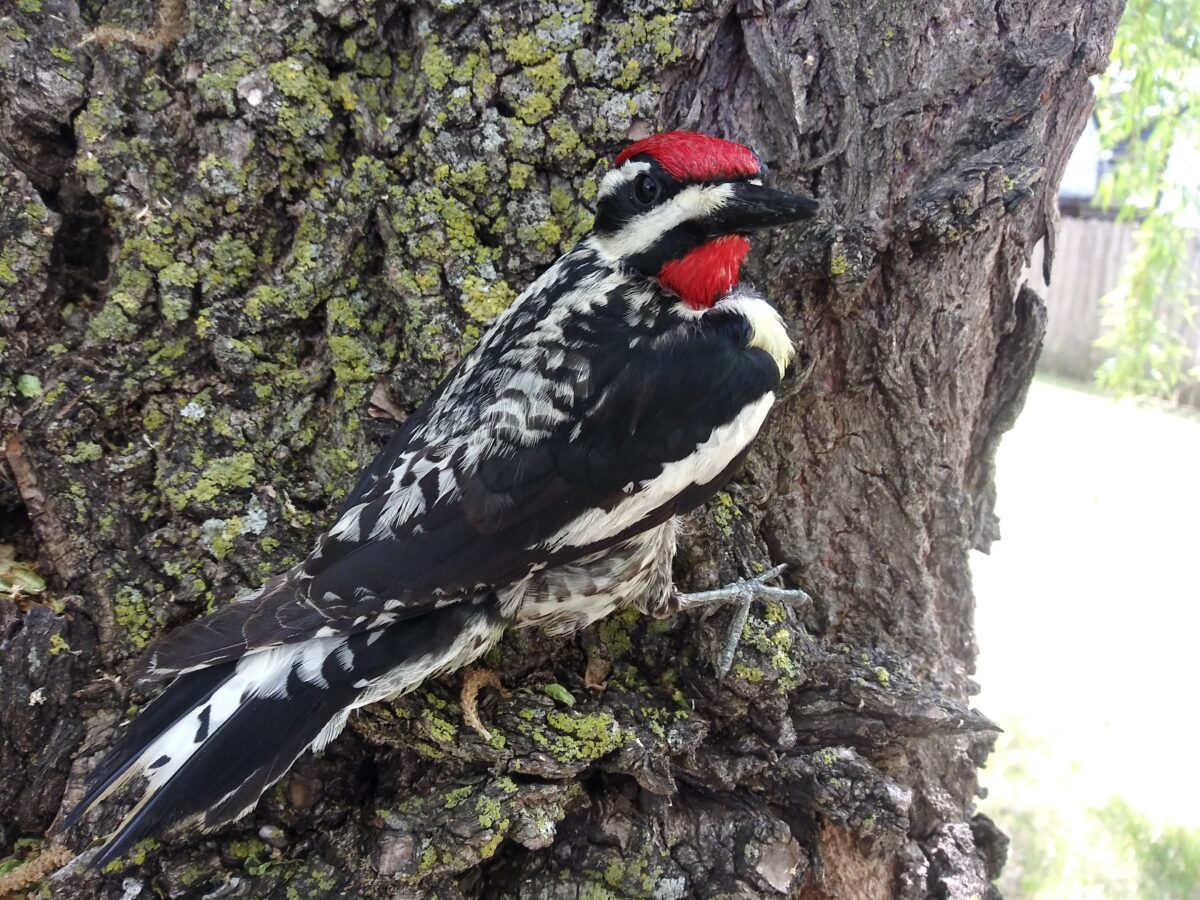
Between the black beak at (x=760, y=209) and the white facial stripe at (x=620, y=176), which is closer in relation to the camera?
the black beak at (x=760, y=209)

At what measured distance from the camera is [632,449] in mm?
1477

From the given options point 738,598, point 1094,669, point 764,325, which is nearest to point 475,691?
point 738,598

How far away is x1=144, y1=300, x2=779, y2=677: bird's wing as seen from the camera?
1414 mm

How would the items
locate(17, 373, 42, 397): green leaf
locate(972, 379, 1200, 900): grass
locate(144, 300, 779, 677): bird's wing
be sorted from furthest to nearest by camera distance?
locate(972, 379, 1200, 900): grass → locate(17, 373, 42, 397): green leaf → locate(144, 300, 779, 677): bird's wing

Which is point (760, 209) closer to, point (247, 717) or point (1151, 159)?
point (247, 717)

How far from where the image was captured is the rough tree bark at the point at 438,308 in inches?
58.9

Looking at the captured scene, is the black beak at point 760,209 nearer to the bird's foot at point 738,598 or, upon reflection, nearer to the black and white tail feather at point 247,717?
the bird's foot at point 738,598

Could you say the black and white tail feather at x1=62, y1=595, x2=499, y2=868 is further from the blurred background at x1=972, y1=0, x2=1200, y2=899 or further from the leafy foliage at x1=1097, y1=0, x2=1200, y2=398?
the leafy foliage at x1=1097, y1=0, x2=1200, y2=398

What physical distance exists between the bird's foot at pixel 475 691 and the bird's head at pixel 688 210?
0.84 metres

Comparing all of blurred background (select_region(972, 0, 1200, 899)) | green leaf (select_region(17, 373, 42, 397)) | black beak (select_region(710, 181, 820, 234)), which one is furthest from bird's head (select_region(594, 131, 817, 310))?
blurred background (select_region(972, 0, 1200, 899))

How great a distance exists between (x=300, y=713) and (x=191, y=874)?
347mm

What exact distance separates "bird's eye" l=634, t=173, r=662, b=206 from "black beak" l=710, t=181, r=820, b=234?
12 cm

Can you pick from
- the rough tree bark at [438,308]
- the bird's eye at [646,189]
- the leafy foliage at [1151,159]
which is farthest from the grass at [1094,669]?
the bird's eye at [646,189]

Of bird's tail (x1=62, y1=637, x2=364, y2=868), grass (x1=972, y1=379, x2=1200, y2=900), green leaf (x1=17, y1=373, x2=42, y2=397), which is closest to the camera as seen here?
bird's tail (x1=62, y1=637, x2=364, y2=868)
